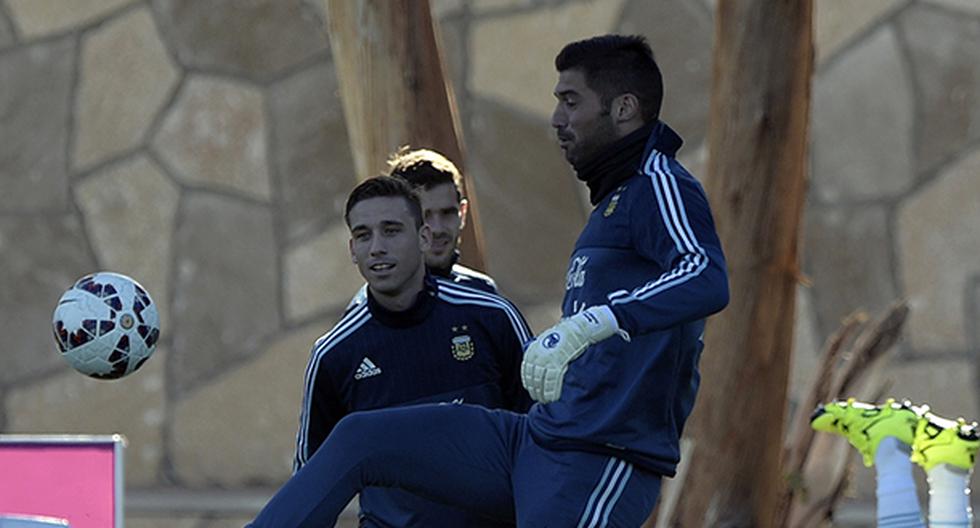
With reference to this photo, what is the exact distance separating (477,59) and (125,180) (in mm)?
1859

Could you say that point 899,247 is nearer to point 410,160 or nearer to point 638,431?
point 410,160

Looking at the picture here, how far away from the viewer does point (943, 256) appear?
819 cm

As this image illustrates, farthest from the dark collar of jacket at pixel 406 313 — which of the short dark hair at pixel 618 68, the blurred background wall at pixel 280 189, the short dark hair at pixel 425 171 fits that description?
→ the blurred background wall at pixel 280 189

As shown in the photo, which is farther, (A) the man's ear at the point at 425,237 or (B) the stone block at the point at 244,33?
(B) the stone block at the point at 244,33

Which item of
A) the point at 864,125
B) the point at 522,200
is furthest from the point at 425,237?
the point at 864,125

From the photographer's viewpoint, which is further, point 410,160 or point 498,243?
point 498,243

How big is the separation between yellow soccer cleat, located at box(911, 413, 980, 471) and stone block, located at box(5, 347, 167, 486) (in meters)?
5.27

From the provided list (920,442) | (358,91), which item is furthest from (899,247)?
(920,442)

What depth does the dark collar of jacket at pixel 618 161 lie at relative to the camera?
4.39 meters

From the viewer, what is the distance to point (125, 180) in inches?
359

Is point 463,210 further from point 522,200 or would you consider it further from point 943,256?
point 943,256

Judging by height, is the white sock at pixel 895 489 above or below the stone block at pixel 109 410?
below

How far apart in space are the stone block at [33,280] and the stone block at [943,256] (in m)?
3.98

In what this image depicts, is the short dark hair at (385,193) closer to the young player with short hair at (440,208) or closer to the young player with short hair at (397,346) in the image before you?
the young player with short hair at (397,346)
